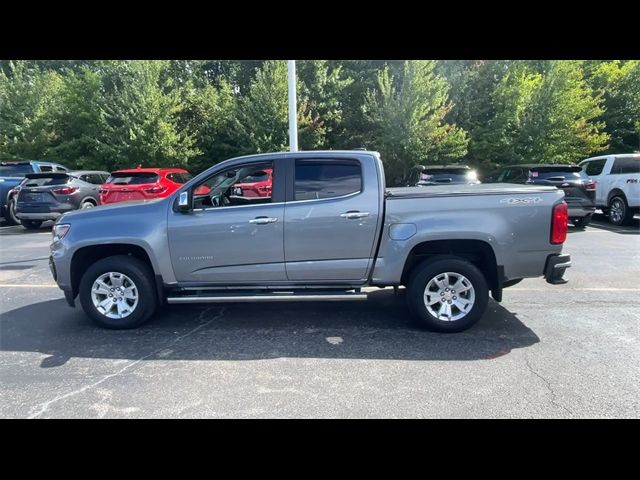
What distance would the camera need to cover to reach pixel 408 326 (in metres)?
5.05

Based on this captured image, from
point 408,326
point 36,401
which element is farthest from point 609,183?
point 36,401

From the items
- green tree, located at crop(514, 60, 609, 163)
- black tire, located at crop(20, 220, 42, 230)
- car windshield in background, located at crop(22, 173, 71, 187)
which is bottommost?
black tire, located at crop(20, 220, 42, 230)

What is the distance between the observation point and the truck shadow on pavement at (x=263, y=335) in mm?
4359

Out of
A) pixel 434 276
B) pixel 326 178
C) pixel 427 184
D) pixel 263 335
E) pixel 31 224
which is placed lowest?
pixel 31 224

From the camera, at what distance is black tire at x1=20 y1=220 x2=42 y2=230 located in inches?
531

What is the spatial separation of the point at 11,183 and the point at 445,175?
13.2 metres

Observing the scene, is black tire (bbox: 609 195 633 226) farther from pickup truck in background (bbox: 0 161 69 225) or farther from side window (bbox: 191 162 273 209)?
pickup truck in background (bbox: 0 161 69 225)

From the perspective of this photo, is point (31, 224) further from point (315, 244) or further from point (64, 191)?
point (315, 244)

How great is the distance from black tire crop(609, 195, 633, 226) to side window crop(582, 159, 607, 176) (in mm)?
1119

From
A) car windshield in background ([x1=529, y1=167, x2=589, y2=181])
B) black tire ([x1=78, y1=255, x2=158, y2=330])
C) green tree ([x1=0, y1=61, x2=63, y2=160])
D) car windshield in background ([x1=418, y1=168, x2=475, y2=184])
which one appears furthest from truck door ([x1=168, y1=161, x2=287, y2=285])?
green tree ([x1=0, y1=61, x2=63, y2=160])

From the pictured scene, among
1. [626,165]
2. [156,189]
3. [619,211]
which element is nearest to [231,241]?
[156,189]

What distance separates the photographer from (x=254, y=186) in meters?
5.76

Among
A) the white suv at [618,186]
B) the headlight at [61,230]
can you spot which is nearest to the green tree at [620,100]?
the white suv at [618,186]

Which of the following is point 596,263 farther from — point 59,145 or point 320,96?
point 59,145
